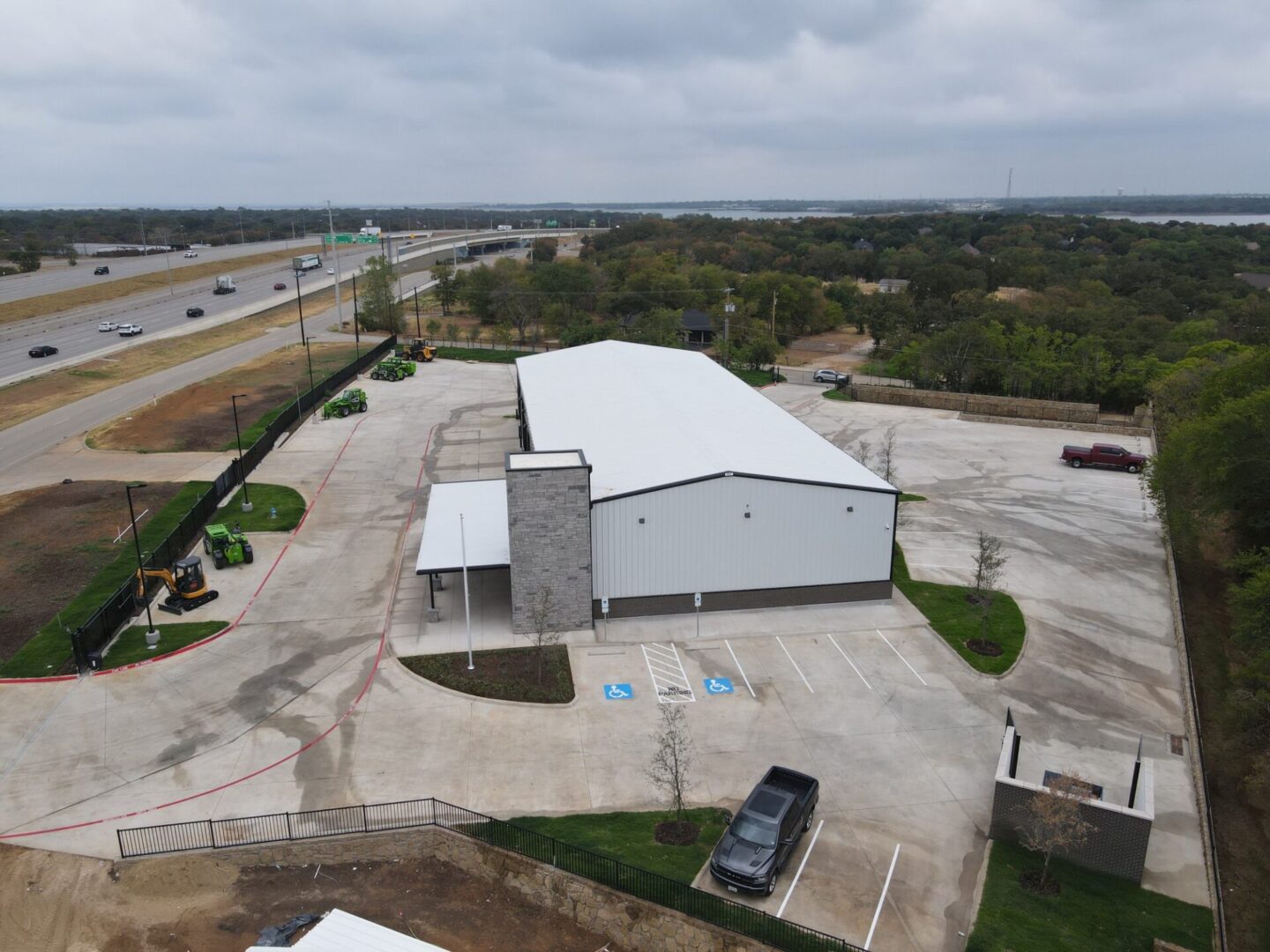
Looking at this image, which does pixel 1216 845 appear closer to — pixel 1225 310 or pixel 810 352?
pixel 810 352

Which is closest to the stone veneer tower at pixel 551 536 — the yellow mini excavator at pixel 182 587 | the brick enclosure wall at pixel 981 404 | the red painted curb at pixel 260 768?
the red painted curb at pixel 260 768

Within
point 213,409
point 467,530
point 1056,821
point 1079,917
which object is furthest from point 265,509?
point 1079,917

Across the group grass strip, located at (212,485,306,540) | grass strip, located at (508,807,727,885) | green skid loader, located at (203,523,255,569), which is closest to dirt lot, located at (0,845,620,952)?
grass strip, located at (508,807,727,885)

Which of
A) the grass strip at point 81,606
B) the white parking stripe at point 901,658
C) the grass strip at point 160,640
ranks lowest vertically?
the white parking stripe at point 901,658

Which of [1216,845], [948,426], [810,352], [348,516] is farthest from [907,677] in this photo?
[810,352]

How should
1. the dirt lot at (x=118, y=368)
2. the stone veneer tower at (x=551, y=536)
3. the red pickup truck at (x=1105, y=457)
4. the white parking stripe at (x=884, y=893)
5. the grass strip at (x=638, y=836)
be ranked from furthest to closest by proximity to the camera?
1. the dirt lot at (x=118, y=368)
2. the red pickup truck at (x=1105, y=457)
3. the stone veneer tower at (x=551, y=536)
4. the grass strip at (x=638, y=836)
5. the white parking stripe at (x=884, y=893)

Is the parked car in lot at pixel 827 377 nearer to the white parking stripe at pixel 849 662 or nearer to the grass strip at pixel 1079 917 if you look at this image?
the white parking stripe at pixel 849 662
